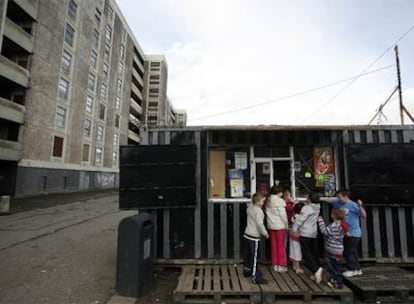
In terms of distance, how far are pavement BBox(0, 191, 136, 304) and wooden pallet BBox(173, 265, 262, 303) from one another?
4.16 ft

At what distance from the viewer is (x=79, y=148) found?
99.9 ft

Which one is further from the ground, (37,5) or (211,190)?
(37,5)

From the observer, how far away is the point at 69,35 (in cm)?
2838

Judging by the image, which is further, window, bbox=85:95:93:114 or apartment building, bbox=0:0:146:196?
window, bbox=85:95:93:114

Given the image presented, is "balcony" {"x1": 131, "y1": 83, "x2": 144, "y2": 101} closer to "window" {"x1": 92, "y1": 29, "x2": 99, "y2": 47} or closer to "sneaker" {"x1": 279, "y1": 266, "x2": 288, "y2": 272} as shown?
"window" {"x1": 92, "y1": 29, "x2": 99, "y2": 47}

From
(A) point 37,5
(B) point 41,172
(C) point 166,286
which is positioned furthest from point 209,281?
(A) point 37,5

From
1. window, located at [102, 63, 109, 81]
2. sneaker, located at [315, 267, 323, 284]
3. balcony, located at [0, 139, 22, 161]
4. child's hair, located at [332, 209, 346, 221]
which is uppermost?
window, located at [102, 63, 109, 81]

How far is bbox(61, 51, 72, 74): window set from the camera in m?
→ 27.3

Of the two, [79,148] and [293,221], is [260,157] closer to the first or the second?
[293,221]

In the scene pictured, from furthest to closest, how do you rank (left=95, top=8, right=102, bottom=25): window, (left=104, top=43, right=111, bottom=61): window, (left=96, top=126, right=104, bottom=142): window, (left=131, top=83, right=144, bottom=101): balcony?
1. (left=131, top=83, right=144, bottom=101): balcony
2. (left=104, top=43, right=111, bottom=61): window
3. (left=96, top=126, right=104, bottom=142): window
4. (left=95, top=8, right=102, bottom=25): window

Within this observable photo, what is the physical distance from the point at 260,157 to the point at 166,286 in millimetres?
3255

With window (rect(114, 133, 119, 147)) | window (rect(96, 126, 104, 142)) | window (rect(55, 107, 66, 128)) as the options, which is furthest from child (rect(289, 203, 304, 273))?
window (rect(114, 133, 119, 147))

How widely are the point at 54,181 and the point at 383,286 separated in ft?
90.3

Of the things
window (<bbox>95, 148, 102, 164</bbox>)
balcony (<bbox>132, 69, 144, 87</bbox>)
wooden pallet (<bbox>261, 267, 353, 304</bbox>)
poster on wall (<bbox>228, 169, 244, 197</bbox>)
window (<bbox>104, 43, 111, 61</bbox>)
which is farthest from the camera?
balcony (<bbox>132, 69, 144, 87</bbox>)
